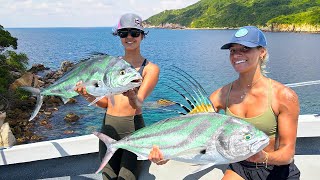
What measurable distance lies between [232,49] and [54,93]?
1.33m

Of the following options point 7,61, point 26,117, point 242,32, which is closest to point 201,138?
point 242,32

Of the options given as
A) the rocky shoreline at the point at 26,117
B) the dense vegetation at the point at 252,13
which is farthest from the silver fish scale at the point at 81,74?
the dense vegetation at the point at 252,13

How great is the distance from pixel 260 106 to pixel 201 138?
0.69 m

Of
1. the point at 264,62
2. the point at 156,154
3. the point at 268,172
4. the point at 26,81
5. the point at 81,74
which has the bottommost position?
the point at 26,81

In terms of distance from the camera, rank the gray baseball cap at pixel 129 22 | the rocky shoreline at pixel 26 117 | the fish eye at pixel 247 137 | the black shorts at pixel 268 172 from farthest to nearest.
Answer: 1. the rocky shoreline at pixel 26 117
2. the gray baseball cap at pixel 129 22
3. the black shorts at pixel 268 172
4. the fish eye at pixel 247 137

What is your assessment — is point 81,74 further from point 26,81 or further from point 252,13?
point 252,13

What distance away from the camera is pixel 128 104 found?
281 centimetres

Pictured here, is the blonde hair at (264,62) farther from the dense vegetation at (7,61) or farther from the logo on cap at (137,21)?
the dense vegetation at (7,61)

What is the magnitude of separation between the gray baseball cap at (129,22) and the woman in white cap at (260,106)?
0.76 metres

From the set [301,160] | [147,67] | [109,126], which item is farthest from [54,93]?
[301,160]

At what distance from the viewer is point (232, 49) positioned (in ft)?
7.38

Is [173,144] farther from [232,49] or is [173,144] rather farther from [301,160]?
[301,160]

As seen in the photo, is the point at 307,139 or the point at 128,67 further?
the point at 307,139

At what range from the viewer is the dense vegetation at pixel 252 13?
106 metres
